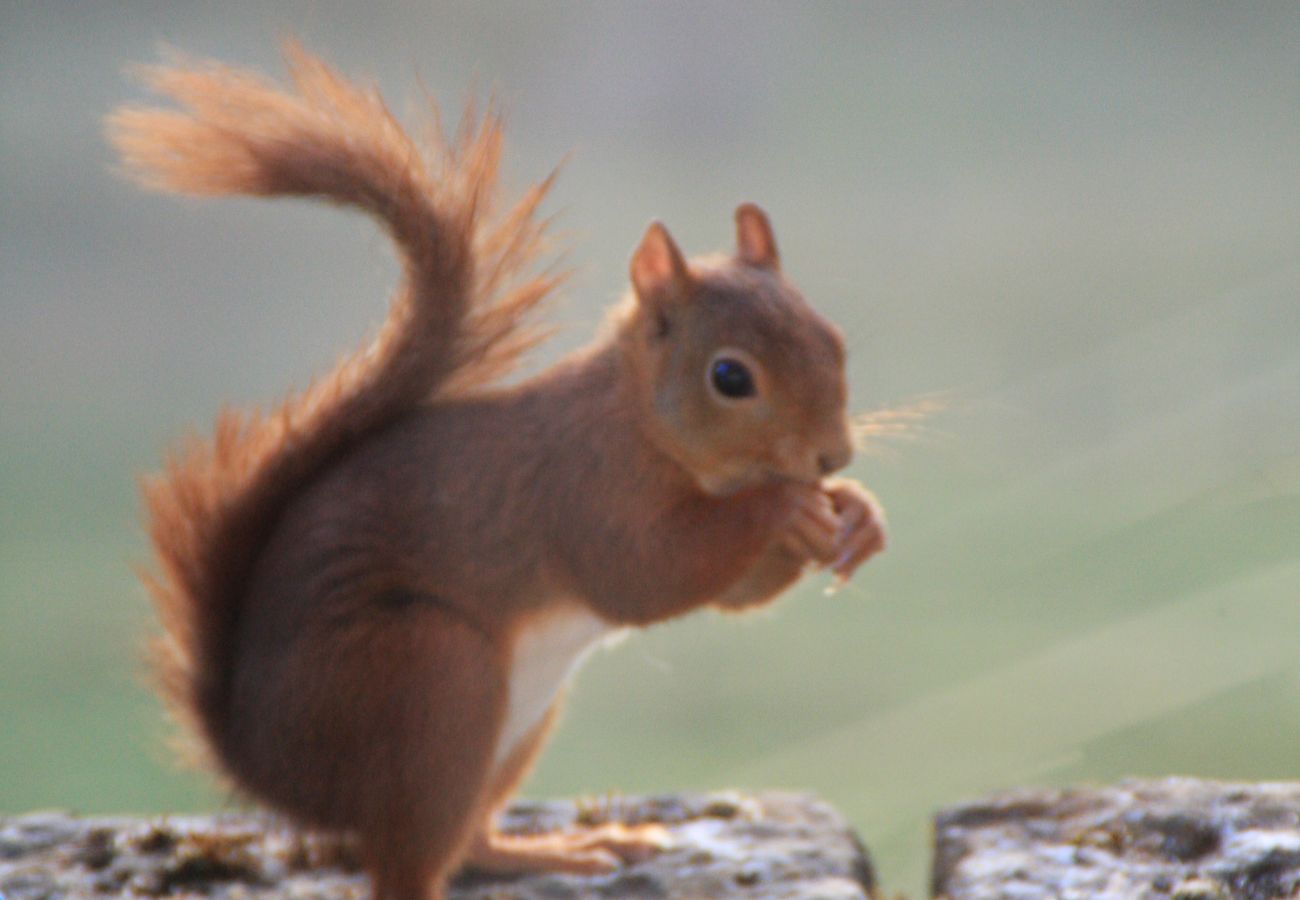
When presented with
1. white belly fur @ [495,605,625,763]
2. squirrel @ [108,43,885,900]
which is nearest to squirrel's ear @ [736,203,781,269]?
squirrel @ [108,43,885,900]

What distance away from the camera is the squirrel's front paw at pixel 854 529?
1423 mm

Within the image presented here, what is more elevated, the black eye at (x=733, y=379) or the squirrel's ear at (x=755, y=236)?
the squirrel's ear at (x=755, y=236)

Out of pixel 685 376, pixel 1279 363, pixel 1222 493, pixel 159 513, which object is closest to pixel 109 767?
pixel 159 513

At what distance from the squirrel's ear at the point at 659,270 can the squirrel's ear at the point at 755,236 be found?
11 centimetres

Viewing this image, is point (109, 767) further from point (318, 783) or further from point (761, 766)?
point (761, 766)

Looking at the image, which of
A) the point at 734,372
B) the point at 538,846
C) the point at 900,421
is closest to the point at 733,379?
the point at 734,372

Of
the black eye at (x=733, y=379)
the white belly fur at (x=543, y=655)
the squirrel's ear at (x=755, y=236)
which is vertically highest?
the squirrel's ear at (x=755, y=236)

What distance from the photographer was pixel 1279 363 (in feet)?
6.21

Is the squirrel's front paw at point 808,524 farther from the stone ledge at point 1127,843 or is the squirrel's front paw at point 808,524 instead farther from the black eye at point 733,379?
the stone ledge at point 1127,843

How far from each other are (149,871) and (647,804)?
529 millimetres

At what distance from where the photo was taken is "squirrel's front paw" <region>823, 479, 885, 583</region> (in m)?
1.42

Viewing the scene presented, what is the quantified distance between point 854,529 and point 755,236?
0.28 m

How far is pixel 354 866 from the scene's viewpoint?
1.61m

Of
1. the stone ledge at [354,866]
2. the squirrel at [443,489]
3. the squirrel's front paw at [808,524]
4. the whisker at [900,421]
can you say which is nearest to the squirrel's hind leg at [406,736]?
the squirrel at [443,489]
